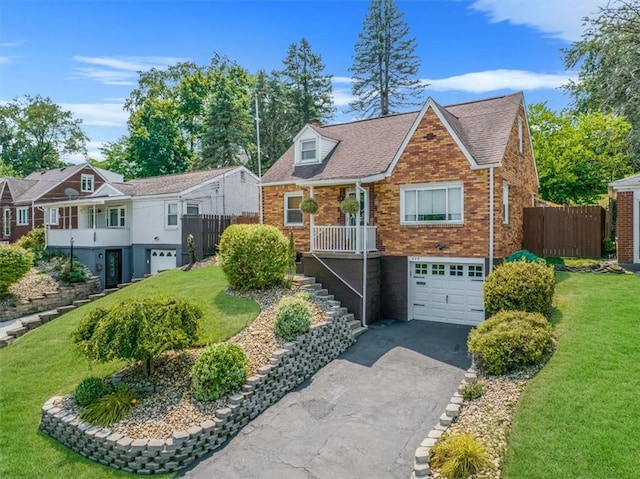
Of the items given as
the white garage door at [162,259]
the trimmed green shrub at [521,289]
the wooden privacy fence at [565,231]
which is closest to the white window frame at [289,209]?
the white garage door at [162,259]

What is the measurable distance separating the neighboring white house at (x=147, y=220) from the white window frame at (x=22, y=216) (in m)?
14.9

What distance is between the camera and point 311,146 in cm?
1959

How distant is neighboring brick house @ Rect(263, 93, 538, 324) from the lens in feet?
47.2

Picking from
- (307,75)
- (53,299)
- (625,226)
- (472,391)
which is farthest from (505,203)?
(307,75)

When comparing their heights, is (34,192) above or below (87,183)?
below

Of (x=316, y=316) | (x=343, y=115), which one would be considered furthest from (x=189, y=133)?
(x=316, y=316)

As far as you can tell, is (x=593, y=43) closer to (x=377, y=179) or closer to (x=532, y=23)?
(x=532, y=23)

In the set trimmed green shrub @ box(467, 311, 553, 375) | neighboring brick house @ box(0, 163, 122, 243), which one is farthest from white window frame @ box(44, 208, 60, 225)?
trimmed green shrub @ box(467, 311, 553, 375)

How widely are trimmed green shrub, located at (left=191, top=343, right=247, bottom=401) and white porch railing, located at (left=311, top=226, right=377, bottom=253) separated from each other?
6.80 meters

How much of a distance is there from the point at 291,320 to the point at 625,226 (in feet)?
43.3

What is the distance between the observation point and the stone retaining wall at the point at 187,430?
7.73m

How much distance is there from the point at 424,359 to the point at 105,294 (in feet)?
48.7

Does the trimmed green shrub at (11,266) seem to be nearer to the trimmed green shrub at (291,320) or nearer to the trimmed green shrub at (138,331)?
the trimmed green shrub at (138,331)

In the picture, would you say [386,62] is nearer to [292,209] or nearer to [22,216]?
[292,209]
